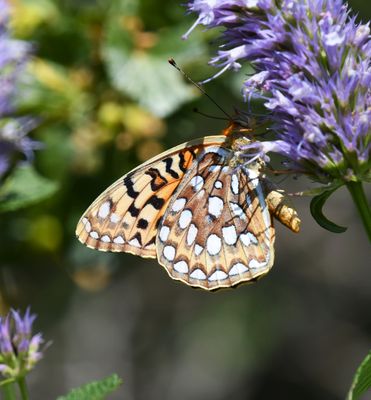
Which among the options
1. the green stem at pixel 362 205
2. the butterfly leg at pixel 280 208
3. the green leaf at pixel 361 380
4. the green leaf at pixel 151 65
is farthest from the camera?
the green leaf at pixel 151 65

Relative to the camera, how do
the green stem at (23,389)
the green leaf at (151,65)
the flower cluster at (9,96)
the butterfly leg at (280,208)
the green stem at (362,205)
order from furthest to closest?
the green leaf at (151,65) < the flower cluster at (9,96) < the butterfly leg at (280,208) < the green stem at (23,389) < the green stem at (362,205)

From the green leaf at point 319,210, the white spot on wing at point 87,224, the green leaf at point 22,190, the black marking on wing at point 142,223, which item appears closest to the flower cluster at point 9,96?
the green leaf at point 22,190

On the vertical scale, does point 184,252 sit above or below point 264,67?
below

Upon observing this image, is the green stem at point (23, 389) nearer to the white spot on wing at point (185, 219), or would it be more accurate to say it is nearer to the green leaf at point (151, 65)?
the white spot on wing at point (185, 219)

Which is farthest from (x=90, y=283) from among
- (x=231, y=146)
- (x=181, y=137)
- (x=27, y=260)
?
(x=231, y=146)

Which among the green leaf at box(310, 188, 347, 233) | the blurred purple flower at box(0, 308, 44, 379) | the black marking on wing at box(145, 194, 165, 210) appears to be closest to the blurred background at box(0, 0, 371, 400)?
the black marking on wing at box(145, 194, 165, 210)

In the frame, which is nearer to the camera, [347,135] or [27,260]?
[347,135]

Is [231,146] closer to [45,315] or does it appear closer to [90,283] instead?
[90,283]
